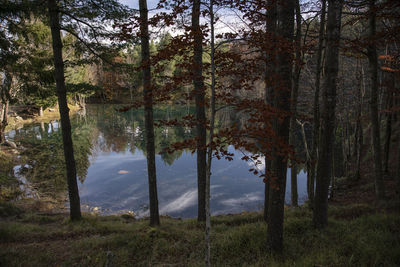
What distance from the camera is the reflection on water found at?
44.9ft

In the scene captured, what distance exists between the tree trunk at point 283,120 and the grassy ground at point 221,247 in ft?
1.82

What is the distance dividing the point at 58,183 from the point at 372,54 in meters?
16.9

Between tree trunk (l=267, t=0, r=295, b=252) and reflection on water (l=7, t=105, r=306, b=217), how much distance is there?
6.59 metres

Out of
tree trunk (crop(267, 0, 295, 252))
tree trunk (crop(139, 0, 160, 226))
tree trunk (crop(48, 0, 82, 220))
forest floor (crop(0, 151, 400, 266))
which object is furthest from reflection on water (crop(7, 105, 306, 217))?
tree trunk (crop(267, 0, 295, 252))

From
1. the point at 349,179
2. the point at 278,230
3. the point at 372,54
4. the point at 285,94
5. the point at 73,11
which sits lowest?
the point at 349,179

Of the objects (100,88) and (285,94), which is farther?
(100,88)

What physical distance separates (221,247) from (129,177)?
13.2 meters

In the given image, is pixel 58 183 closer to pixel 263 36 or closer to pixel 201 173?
pixel 201 173

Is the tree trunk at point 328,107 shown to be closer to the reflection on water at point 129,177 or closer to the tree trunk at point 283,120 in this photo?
the tree trunk at point 283,120

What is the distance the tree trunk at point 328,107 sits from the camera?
17.8ft

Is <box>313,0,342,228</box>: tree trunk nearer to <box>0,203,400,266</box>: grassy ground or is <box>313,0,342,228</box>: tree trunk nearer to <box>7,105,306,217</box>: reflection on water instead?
<box>0,203,400,266</box>: grassy ground

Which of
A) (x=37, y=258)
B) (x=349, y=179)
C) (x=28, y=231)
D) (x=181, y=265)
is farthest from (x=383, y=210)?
(x=28, y=231)

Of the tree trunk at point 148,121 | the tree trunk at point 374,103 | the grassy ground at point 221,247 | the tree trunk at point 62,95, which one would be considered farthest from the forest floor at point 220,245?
the tree trunk at point 148,121

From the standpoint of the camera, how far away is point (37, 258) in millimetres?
5527
